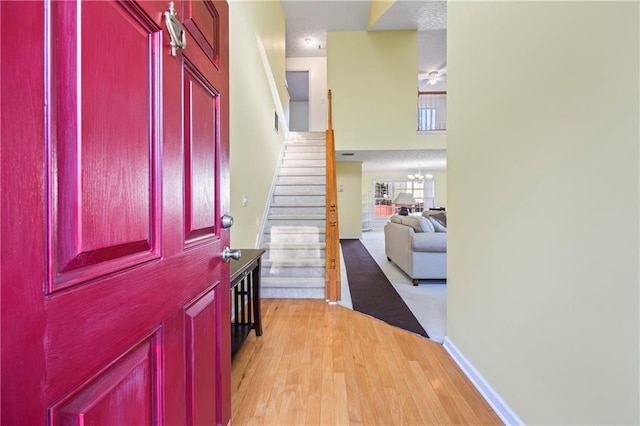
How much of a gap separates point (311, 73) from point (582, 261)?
816 cm

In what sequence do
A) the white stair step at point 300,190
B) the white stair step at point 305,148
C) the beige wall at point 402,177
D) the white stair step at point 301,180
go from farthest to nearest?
the beige wall at point 402,177
the white stair step at point 305,148
the white stair step at point 301,180
the white stair step at point 300,190

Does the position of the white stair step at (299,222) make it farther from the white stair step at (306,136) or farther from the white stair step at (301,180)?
the white stair step at (306,136)

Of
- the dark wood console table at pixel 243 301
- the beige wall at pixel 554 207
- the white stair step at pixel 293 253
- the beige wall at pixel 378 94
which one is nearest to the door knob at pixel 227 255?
the dark wood console table at pixel 243 301

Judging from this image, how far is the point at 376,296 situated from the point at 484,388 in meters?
1.77

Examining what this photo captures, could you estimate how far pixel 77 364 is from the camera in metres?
0.49

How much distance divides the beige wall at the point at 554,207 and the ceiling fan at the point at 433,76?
7205mm

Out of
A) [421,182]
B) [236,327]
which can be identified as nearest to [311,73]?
[421,182]

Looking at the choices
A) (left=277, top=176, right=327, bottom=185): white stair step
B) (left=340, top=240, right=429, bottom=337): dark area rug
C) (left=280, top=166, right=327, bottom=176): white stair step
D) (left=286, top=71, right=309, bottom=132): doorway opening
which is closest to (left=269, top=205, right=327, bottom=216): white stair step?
(left=277, top=176, right=327, bottom=185): white stair step

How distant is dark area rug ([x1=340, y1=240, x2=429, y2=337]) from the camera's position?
8.81 feet

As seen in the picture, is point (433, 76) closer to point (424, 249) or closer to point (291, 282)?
point (424, 249)

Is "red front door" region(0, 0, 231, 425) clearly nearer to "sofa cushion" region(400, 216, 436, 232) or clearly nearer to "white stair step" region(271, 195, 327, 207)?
"white stair step" region(271, 195, 327, 207)

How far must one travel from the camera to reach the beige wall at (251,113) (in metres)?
2.82

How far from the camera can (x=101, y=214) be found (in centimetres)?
55

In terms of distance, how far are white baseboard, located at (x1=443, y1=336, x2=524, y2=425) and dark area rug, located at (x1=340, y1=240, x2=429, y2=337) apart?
41 cm
